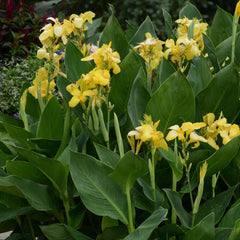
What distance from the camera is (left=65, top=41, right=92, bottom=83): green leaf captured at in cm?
149

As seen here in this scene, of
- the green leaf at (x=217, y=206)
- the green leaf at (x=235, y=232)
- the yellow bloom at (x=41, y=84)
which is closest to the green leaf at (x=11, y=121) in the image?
the yellow bloom at (x=41, y=84)

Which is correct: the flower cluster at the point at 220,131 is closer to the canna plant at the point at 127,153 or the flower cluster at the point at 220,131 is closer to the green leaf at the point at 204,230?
the canna plant at the point at 127,153

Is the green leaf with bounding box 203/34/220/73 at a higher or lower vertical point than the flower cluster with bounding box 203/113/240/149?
higher

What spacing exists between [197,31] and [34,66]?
2.56 m

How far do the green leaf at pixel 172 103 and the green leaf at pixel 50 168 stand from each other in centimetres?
27

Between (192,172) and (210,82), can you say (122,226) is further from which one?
(210,82)

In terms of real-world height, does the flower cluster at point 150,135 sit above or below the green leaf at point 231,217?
above

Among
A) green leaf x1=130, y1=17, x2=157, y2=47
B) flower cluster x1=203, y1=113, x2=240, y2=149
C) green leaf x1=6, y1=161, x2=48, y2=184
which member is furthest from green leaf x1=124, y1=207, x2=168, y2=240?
green leaf x1=130, y1=17, x2=157, y2=47

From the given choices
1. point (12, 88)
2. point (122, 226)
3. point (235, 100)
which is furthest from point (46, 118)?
point (12, 88)

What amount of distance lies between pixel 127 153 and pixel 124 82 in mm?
415

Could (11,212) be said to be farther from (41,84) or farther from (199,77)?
(199,77)

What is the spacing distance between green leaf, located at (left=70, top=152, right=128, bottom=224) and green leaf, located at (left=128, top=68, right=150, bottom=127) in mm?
178

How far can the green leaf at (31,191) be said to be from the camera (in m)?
1.27

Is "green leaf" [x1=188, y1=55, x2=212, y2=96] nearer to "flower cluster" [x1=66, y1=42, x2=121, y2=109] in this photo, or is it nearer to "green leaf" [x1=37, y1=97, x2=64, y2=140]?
"flower cluster" [x1=66, y1=42, x2=121, y2=109]
